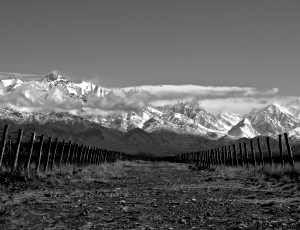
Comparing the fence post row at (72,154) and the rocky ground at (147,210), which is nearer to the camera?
the rocky ground at (147,210)

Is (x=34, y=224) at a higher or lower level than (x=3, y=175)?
lower

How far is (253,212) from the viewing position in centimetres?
1080

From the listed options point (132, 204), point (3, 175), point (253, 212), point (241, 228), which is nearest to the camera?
point (241, 228)

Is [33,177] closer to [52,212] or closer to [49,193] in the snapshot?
[49,193]

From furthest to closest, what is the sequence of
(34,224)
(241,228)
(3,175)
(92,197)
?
1. (3,175)
2. (92,197)
3. (34,224)
4. (241,228)

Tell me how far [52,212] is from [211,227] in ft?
14.8

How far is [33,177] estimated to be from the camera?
19312mm

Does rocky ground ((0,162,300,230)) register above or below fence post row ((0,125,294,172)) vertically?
below

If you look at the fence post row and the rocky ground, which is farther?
the fence post row

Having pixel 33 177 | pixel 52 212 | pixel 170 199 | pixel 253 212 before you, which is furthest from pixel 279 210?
pixel 33 177

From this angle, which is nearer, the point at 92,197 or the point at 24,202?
the point at 24,202

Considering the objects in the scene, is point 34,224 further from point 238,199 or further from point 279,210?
point 238,199

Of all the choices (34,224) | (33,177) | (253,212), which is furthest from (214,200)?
(33,177)

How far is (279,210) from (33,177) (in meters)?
12.3
